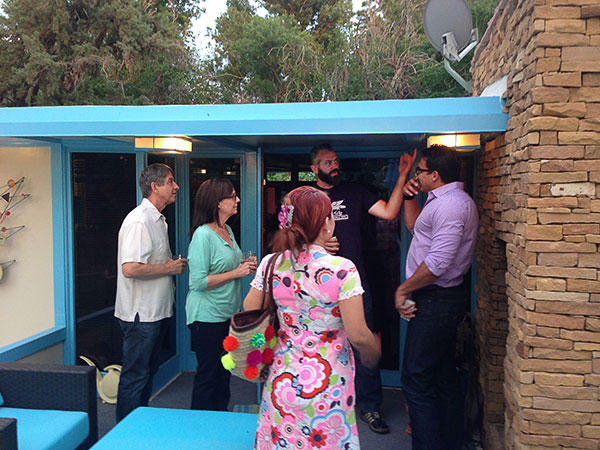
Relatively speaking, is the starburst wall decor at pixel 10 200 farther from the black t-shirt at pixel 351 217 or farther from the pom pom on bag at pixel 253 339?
the pom pom on bag at pixel 253 339

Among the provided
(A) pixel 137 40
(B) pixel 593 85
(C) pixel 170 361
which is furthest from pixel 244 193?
(A) pixel 137 40

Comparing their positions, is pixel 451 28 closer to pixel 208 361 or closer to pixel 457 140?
pixel 457 140

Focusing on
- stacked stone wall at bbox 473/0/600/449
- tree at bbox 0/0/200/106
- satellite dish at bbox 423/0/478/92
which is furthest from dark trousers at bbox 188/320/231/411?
tree at bbox 0/0/200/106

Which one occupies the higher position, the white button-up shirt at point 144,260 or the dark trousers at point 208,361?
the white button-up shirt at point 144,260

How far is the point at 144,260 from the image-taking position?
3.57 meters

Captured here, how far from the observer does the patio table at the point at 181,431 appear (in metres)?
2.66

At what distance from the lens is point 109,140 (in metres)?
4.40

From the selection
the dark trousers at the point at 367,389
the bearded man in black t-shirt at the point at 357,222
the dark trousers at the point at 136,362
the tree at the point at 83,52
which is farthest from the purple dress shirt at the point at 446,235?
the tree at the point at 83,52

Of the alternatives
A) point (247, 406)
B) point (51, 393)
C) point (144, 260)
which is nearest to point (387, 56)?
point (247, 406)

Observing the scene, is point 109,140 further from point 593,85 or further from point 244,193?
point 593,85

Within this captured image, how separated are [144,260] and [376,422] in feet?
7.14

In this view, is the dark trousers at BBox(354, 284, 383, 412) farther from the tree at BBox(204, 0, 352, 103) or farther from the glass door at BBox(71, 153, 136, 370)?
the tree at BBox(204, 0, 352, 103)

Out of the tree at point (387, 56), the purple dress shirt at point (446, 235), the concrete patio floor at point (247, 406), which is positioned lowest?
the concrete patio floor at point (247, 406)

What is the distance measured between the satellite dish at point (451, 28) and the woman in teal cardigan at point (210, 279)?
9.58ft
